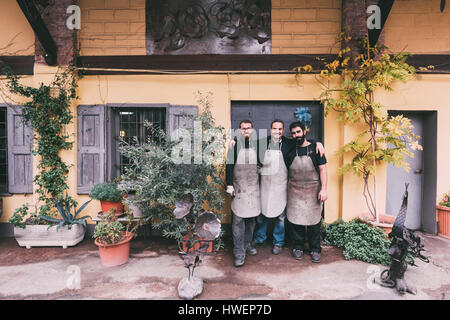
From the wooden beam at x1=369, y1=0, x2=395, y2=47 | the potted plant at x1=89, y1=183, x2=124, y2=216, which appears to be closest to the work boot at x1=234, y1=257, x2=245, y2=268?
the potted plant at x1=89, y1=183, x2=124, y2=216

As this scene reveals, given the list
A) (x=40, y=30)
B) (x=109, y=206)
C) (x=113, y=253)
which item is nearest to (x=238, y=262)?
(x=113, y=253)

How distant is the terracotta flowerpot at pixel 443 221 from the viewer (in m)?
4.52

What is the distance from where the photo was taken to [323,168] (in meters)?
3.71

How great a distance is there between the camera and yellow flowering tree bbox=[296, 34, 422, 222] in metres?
3.92

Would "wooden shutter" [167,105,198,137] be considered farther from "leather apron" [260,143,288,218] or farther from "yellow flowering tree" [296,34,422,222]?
"yellow flowering tree" [296,34,422,222]

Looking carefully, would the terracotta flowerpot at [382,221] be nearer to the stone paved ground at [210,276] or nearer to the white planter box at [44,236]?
the stone paved ground at [210,276]

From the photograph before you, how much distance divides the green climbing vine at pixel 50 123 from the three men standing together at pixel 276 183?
10.9ft

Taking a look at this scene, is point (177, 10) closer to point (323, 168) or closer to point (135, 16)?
point (135, 16)

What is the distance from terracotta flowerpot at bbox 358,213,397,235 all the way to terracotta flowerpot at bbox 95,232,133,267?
4111mm

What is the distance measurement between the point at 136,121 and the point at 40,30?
2.27 meters

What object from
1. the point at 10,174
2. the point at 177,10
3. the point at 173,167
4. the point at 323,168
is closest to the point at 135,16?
the point at 177,10

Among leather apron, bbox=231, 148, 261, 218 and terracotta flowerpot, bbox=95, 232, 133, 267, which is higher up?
leather apron, bbox=231, 148, 261, 218

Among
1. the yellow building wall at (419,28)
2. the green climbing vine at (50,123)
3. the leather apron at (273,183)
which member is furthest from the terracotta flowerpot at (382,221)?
the green climbing vine at (50,123)
